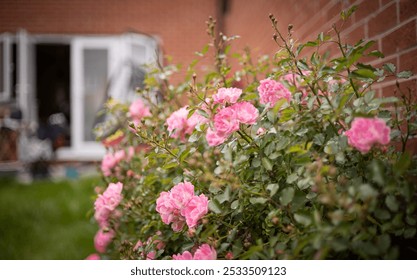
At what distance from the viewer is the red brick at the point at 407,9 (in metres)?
1.29

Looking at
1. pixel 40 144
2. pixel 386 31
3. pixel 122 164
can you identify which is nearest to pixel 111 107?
pixel 122 164

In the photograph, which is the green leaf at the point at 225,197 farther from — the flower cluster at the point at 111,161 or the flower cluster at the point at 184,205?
the flower cluster at the point at 111,161

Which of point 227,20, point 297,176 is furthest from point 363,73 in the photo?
point 227,20

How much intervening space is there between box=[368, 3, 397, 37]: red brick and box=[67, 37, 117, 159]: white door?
553 cm

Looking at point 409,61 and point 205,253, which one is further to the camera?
point 409,61

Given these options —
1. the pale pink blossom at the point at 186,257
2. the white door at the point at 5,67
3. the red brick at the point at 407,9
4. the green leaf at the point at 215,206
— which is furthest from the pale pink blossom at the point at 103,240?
the white door at the point at 5,67

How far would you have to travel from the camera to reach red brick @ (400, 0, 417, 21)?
1285 mm

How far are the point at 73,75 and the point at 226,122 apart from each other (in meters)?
6.29

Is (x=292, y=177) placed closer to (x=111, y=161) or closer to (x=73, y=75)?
(x=111, y=161)

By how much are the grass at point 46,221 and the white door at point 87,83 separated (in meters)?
2.04

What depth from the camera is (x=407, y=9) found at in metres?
1.31

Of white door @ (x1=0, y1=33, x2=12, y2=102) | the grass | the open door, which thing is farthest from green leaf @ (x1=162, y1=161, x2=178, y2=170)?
white door @ (x1=0, y1=33, x2=12, y2=102)

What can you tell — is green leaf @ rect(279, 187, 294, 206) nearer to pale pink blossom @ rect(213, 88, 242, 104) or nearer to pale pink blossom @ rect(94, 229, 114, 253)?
pale pink blossom @ rect(213, 88, 242, 104)
